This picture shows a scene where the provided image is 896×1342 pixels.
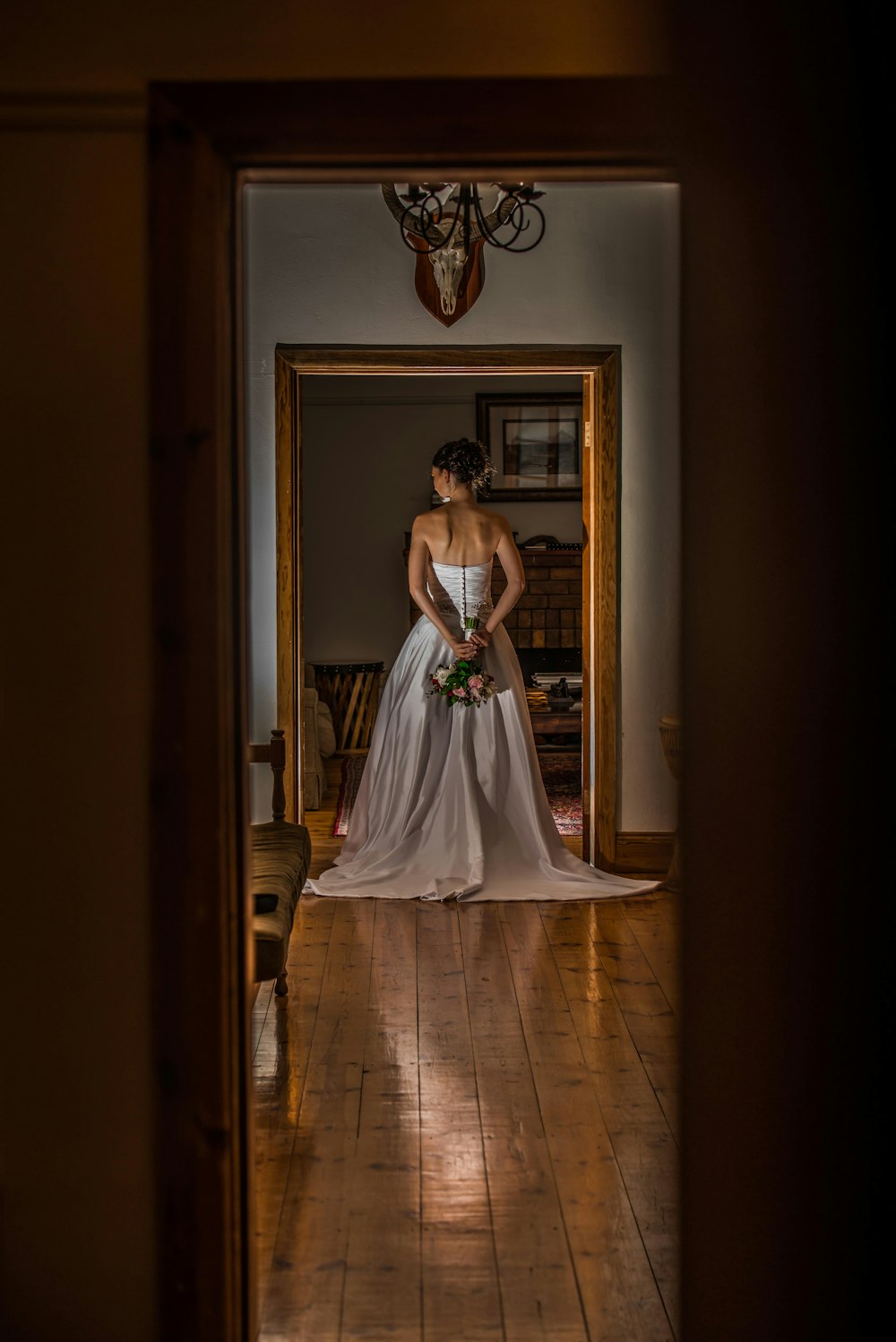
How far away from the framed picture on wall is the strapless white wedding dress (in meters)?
3.97

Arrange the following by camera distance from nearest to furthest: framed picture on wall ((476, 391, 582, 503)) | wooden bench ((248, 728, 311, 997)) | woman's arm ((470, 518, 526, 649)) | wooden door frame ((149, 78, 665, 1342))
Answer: wooden door frame ((149, 78, 665, 1342)), wooden bench ((248, 728, 311, 997)), woman's arm ((470, 518, 526, 649)), framed picture on wall ((476, 391, 582, 503))

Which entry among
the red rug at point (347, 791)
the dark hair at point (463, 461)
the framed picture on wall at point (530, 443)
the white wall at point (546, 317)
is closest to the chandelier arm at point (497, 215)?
the white wall at point (546, 317)

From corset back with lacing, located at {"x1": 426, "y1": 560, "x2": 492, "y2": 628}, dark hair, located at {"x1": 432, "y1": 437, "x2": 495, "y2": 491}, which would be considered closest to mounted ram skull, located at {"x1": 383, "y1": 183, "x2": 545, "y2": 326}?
dark hair, located at {"x1": 432, "y1": 437, "x2": 495, "y2": 491}

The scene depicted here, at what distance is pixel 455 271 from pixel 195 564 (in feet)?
11.4

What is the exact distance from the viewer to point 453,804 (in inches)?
220

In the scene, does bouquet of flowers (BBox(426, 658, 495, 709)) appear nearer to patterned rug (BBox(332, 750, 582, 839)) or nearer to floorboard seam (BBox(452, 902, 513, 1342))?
patterned rug (BBox(332, 750, 582, 839))

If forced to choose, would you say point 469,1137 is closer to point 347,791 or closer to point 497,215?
point 497,215

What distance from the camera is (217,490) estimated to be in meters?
2.01

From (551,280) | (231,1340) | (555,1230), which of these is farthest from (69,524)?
(551,280)

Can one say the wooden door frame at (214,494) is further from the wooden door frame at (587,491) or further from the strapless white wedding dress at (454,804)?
the wooden door frame at (587,491)

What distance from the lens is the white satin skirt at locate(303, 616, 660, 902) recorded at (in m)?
5.43

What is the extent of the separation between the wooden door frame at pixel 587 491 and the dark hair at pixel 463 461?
0.35m

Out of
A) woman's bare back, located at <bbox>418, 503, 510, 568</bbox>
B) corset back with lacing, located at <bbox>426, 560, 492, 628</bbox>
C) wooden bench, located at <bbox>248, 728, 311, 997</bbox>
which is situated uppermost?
woman's bare back, located at <bbox>418, 503, 510, 568</bbox>

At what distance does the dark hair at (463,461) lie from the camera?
5.83 metres
